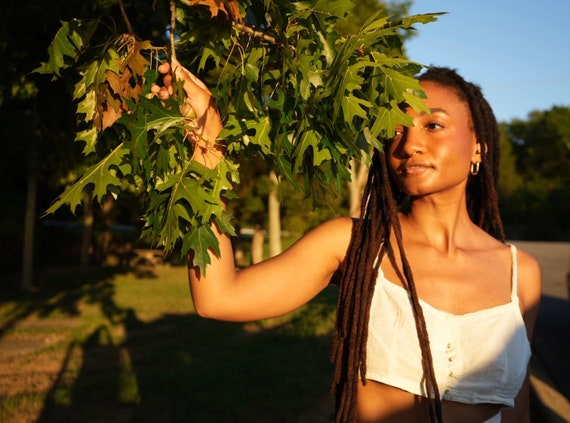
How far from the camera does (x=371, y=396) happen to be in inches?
88.7

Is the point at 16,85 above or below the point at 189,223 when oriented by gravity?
above

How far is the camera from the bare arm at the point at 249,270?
2037 millimetres

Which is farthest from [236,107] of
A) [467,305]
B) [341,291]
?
[467,305]

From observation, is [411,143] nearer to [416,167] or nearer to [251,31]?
[416,167]

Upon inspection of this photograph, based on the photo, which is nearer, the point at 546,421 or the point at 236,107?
the point at 236,107

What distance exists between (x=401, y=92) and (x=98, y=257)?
2643 centimetres

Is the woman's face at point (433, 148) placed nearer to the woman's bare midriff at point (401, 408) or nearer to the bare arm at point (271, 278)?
the bare arm at point (271, 278)

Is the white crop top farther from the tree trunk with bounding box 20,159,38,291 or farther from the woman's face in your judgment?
the tree trunk with bounding box 20,159,38,291

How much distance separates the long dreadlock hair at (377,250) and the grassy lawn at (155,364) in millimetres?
4546

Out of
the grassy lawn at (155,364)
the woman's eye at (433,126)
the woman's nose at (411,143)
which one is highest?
the woman's eye at (433,126)

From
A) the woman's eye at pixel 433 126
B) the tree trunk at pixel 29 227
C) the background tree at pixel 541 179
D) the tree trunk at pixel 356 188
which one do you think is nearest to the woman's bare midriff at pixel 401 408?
the woman's eye at pixel 433 126

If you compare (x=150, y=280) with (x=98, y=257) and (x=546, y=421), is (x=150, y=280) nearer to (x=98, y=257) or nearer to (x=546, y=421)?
(x=98, y=257)

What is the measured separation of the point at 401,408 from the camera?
87.4 inches

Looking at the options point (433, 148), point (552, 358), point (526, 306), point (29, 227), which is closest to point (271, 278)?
point (433, 148)
